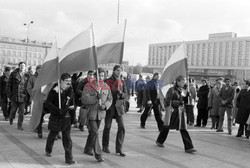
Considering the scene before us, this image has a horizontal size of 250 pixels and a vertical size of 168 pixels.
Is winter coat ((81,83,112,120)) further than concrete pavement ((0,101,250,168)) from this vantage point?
Yes

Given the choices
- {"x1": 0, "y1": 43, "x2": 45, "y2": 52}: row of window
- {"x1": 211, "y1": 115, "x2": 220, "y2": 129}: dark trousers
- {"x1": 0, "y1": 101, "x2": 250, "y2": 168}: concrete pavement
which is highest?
{"x1": 0, "y1": 43, "x2": 45, "y2": 52}: row of window

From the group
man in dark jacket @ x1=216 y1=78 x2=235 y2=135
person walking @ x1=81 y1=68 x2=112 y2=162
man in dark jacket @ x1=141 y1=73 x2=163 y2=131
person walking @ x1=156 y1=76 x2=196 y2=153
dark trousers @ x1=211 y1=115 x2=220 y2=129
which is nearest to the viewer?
person walking @ x1=81 y1=68 x2=112 y2=162

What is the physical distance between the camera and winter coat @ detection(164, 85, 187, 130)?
6844mm

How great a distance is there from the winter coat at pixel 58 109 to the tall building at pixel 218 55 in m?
98.5

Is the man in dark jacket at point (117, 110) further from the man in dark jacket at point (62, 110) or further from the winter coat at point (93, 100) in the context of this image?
the man in dark jacket at point (62, 110)

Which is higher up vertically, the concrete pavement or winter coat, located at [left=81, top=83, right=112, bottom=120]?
winter coat, located at [left=81, top=83, right=112, bottom=120]

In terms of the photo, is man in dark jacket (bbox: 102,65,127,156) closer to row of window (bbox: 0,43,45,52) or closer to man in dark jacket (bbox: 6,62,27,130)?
man in dark jacket (bbox: 6,62,27,130)

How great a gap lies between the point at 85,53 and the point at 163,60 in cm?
12596

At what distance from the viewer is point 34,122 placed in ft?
19.9

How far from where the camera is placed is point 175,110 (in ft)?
22.8

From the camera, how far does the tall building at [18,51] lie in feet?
349

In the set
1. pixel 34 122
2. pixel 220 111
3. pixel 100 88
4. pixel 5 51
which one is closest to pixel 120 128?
pixel 100 88

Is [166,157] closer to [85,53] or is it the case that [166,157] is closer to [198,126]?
[85,53]


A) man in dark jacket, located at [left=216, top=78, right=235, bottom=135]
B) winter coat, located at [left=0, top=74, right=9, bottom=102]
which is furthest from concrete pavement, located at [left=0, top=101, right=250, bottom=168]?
winter coat, located at [left=0, top=74, right=9, bottom=102]
